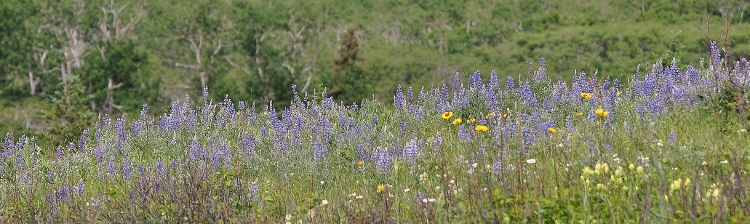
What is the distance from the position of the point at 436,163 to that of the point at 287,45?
140 ft

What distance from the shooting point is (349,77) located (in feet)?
137

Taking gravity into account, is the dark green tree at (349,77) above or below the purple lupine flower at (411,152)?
above

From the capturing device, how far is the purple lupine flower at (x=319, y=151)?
507 cm

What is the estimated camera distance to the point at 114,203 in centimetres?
436

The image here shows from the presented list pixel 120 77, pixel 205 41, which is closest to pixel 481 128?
pixel 120 77

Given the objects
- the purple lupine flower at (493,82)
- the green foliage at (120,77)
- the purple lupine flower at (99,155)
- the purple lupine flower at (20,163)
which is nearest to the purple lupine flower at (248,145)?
the purple lupine flower at (99,155)

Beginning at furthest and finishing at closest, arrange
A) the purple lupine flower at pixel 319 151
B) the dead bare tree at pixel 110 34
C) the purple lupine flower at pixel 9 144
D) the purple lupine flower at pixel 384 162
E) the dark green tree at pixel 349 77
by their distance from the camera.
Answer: the dark green tree at pixel 349 77 < the dead bare tree at pixel 110 34 < the purple lupine flower at pixel 9 144 < the purple lupine flower at pixel 319 151 < the purple lupine flower at pixel 384 162

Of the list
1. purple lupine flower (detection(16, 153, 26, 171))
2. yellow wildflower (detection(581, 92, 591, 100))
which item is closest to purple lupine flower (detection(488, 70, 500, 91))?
yellow wildflower (detection(581, 92, 591, 100))

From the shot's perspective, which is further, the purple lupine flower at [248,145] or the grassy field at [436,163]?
the purple lupine flower at [248,145]

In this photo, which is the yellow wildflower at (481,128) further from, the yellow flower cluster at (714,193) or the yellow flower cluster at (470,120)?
the yellow flower cluster at (714,193)

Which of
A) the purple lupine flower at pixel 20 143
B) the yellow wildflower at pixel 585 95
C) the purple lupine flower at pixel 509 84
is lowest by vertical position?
the purple lupine flower at pixel 20 143

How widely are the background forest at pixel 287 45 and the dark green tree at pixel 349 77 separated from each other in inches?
3.1

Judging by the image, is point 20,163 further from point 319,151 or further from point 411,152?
point 411,152

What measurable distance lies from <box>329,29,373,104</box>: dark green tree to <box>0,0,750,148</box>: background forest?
8cm
